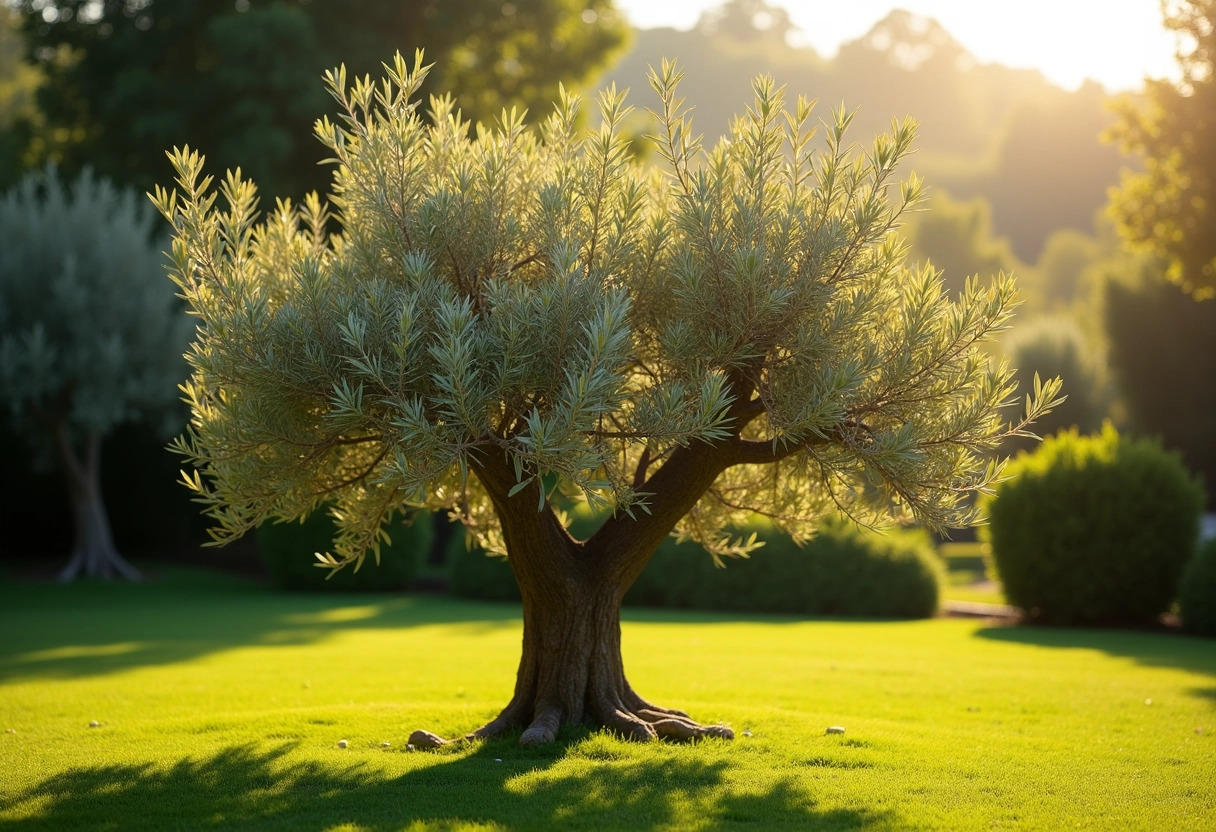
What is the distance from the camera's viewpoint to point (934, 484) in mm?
7051

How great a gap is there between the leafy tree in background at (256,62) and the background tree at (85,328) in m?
2.72

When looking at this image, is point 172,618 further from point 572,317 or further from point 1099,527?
point 1099,527

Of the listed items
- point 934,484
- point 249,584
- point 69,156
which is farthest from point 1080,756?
point 69,156

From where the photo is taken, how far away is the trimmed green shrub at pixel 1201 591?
16016 millimetres

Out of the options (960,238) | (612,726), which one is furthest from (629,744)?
(960,238)

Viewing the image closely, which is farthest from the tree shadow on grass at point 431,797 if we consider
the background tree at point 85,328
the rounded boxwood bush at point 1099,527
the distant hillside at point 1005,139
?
the distant hillside at point 1005,139

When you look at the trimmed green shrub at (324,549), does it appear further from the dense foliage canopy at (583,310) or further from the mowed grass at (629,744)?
the dense foliage canopy at (583,310)

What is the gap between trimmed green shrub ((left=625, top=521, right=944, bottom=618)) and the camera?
19578mm

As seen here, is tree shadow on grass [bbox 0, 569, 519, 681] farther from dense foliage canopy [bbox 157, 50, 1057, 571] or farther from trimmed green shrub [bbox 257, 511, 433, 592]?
dense foliage canopy [bbox 157, 50, 1057, 571]

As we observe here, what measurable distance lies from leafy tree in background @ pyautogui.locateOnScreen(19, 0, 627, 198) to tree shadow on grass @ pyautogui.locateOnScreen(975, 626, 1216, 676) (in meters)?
17.4

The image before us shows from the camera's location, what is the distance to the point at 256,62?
2441cm

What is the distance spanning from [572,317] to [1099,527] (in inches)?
528

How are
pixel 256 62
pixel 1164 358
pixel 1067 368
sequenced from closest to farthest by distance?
1. pixel 256 62
2. pixel 1164 358
3. pixel 1067 368

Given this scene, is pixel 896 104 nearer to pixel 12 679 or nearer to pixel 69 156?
pixel 69 156
